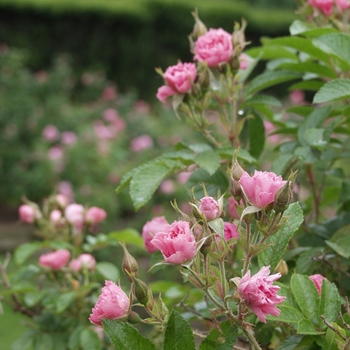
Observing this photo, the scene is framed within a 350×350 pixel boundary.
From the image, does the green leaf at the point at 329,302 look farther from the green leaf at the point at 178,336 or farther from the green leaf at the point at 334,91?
the green leaf at the point at 334,91

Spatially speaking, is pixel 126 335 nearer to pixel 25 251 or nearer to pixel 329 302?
pixel 329 302

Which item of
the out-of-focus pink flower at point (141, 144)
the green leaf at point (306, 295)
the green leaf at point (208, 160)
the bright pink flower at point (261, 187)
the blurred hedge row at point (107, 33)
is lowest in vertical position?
the blurred hedge row at point (107, 33)

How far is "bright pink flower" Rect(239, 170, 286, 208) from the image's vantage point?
1.78 feet

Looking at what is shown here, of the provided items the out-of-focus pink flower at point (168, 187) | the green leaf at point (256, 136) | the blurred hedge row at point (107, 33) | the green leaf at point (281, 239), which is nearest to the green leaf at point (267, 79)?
the green leaf at point (256, 136)

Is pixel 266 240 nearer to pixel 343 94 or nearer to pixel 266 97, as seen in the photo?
pixel 343 94

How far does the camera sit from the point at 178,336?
21.6 inches

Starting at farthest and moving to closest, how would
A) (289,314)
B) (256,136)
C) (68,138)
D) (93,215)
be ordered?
(68,138) < (93,215) < (256,136) < (289,314)

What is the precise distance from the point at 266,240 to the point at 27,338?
0.59 metres

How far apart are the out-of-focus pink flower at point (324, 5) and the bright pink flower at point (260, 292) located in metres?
0.61

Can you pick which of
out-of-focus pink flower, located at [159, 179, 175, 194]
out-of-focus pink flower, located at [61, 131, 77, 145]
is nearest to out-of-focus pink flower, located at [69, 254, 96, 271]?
out-of-focus pink flower, located at [159, 179, 175, 194]

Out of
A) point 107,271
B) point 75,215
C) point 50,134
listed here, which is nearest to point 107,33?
point 50,134

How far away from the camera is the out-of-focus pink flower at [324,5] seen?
3.20ft

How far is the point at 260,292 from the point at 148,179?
0.31 metres

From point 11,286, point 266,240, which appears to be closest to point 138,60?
point 11,286
